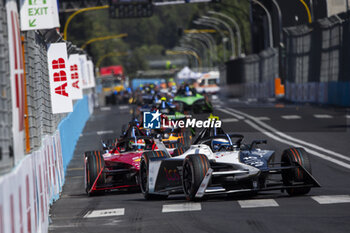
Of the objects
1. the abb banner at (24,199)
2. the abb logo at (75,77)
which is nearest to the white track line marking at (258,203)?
the abb banner at (24,199)

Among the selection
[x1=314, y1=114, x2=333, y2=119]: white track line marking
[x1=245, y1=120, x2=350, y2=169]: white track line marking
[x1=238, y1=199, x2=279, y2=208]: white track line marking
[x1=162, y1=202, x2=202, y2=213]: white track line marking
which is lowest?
[x1=314, y1=114, x2=333, y2=119]: white track line marking

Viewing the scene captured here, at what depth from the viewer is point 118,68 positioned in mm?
130000

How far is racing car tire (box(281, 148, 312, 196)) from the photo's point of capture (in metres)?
11.5

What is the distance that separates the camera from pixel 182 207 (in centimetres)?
1127

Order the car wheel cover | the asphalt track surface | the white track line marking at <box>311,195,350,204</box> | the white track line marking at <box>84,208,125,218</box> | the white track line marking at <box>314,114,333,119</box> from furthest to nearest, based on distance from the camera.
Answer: the white track line marking at <box>314,114,333,119</box> < the car wheel cover < the white track line marking at <box>84,208,125,218</box> < the white track line marking at <box>311,195,350,204</box> < the asphalt track surface

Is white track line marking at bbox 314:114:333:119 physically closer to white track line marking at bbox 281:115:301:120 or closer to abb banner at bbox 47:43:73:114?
white track line marking at bbox 281:115:301:120

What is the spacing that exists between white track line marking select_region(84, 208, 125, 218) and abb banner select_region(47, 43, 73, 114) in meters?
3.68

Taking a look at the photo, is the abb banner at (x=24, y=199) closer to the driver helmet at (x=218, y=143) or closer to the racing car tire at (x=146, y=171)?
the racing car tire at (x=146, y=171)

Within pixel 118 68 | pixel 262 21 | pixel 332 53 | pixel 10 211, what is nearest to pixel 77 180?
pixel 10 211

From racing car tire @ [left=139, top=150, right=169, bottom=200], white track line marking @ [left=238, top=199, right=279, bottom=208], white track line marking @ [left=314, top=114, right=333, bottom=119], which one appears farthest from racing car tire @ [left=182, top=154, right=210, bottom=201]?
white track line marking @ [left=314, top=114, right=333, bottom=119]

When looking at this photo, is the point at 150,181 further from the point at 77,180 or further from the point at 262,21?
the point at 262,21

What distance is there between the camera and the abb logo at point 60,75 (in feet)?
50.6

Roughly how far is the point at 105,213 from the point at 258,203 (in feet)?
6.36

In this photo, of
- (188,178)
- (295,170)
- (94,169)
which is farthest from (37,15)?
(94,169)
